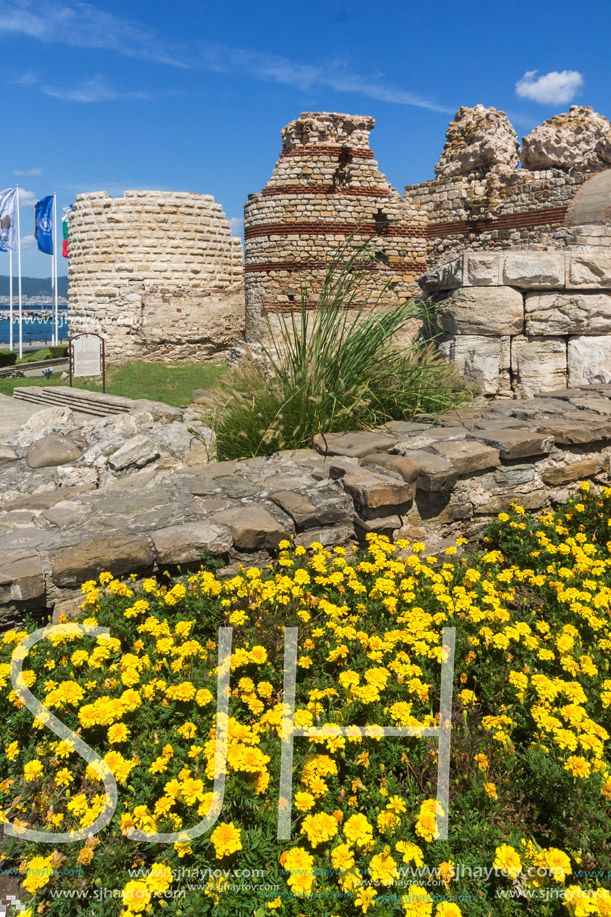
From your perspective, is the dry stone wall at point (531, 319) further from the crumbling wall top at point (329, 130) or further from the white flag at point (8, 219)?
the white flag at point (8, 219)

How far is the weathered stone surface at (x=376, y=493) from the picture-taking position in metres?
3.05

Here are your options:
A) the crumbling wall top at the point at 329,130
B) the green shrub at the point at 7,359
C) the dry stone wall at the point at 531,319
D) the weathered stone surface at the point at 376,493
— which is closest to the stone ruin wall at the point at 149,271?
the crumbling wall top at the point at 329,130

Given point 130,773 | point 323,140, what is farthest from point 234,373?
point 323,140

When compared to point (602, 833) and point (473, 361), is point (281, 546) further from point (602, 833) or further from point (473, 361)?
point (473, 361)

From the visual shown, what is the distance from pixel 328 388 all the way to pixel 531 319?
7.67 feet

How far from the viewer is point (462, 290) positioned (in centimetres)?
554

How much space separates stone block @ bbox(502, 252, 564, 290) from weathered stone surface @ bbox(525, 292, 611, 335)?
0.47 feet

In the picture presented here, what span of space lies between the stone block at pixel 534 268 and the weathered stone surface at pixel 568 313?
0.14 m

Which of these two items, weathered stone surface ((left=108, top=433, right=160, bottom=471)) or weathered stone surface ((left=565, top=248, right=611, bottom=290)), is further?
weathered stone surface ((left=108, top=433, right=160, bottom=471))

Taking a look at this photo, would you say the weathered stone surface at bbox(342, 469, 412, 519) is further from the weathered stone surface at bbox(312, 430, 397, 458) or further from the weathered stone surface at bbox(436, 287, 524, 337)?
the weathered stone surface at bbox(436, 287, 524, 337)

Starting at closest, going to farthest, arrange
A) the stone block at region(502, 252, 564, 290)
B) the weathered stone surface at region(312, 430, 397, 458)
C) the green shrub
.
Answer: the weathered stone surface at region(312, 430, 397, 458) → the stone block at region(502, 252, 564, 290) → the green shrub

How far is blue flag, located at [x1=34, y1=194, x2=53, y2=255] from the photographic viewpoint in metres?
22.5

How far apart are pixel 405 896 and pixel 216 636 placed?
121 cm

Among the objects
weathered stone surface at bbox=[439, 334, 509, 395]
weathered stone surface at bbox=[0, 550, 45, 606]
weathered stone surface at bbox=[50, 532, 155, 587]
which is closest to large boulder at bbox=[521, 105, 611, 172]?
weathered stone surface at bbox=[439, 334, 509, 395]
